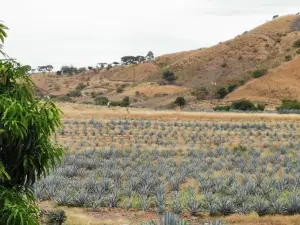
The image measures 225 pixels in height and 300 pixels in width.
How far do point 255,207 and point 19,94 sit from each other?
8.41 meters

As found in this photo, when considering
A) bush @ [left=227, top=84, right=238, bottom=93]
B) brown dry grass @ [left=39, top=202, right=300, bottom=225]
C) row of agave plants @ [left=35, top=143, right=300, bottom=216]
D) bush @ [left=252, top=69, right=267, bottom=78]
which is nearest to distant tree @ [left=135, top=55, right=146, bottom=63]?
bush @ [left=252, top=69, right=267, bottom=78]

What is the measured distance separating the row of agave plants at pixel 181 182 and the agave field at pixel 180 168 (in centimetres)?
3

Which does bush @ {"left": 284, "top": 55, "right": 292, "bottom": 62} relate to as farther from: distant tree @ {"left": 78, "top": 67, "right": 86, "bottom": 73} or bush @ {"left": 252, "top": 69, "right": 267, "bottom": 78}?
distant tree @ {"left": 78, "top": 67, "right": 86, "bottom": 73}

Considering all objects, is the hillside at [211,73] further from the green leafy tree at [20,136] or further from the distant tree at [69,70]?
the green leafy tree at [20,136]

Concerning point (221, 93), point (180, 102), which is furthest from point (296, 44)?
point (180, 102)

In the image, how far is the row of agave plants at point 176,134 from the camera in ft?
88.9

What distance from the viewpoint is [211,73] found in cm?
9019

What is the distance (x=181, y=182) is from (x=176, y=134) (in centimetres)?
1466

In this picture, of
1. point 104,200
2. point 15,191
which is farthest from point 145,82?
point 15,191

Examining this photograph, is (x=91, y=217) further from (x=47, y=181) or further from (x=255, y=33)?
(x=255, y=33)

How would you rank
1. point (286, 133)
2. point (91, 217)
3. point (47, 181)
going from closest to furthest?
point (91, 217)
point (47, 181)
point (286, 133)

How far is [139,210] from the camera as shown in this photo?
1282 centimetres

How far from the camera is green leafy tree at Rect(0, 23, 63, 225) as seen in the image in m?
5.72

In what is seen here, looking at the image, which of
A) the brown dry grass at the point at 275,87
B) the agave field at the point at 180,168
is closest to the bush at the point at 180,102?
the brown dry grass at the point at 275,87
